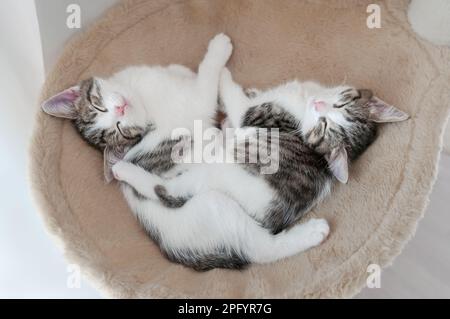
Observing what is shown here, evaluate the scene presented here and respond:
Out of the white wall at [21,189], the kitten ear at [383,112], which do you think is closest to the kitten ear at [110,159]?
the white wall at [21,189]

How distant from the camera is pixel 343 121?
4.81 feet

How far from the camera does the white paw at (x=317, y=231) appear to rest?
4.64ft

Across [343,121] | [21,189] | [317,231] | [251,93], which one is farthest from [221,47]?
[21,189]

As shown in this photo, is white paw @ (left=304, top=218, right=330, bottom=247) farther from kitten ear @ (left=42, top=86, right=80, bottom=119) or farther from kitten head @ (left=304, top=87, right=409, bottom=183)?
kitten ear @ (left=42, top=86, right=80, bottom=119)

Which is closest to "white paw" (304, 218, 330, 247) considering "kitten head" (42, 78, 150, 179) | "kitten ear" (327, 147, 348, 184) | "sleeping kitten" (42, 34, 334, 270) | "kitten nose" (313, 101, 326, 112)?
"sleeping kitten" (42, 34, 334, 270)

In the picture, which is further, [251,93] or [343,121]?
[251,93]

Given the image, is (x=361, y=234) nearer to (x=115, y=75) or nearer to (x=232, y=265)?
(x=232, y=265)

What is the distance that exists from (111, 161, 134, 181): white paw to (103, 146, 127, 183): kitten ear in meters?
0.02

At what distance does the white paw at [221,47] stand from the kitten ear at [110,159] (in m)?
0.57

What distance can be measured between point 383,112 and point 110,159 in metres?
0.98

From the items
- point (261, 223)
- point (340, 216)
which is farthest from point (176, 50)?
point (340, 216)

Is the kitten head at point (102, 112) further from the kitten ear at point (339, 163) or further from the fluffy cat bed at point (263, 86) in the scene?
the kitten ear at point (339, 163)

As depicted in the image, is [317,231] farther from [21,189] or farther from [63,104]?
[21,189]
